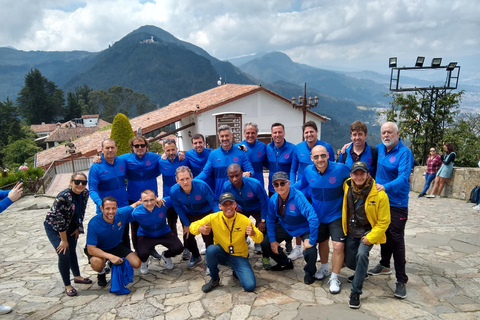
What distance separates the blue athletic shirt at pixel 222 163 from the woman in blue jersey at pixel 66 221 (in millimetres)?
1745

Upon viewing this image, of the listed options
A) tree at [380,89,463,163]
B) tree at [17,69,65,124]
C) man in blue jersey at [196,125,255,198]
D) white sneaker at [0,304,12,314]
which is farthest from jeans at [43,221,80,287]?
tree at [17,69,65,124]

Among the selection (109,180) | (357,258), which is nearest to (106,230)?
(109,180)

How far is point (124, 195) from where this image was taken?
491 centimetres

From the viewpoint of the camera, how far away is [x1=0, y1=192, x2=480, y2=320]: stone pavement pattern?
3.38 metres

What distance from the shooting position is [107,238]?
4.20 m

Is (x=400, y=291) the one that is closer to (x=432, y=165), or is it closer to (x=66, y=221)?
(x=66, y=221)

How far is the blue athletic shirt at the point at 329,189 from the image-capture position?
12.7ft

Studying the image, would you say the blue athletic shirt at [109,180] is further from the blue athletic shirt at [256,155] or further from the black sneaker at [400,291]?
the black sneaker at [400,291]

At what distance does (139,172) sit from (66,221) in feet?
4.33

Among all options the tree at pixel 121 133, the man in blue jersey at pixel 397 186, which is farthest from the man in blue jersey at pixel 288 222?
the tree at pixel 121 133

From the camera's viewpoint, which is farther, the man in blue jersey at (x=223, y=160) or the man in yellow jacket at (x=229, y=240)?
the man in blue jersey at (x=223, y=160)

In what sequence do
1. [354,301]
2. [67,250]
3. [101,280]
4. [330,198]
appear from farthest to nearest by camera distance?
[101,280] → [67,250] → [330,198] → [354,301]

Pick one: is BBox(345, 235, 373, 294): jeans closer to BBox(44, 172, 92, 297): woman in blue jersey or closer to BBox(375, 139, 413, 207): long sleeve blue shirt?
BBox(375, 139, 413, 207): long sleeve blue shirt

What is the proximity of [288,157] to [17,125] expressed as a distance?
54978 millimetres
